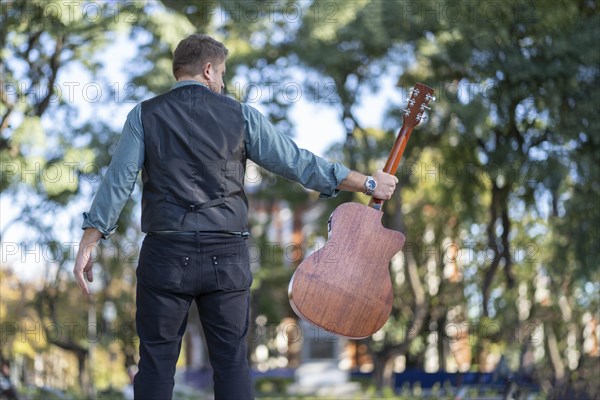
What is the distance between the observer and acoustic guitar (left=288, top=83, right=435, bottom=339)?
3.84m

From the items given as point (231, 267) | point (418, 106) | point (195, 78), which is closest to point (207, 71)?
point (195, 78)

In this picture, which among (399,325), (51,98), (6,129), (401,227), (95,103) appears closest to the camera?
(6,129)

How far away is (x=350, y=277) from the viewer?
390cm

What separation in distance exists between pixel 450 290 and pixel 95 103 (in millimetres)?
13146

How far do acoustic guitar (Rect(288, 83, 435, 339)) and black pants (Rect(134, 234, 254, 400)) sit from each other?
0.40m

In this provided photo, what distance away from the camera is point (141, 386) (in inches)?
136

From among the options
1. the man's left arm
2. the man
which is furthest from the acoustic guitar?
the man's left arm

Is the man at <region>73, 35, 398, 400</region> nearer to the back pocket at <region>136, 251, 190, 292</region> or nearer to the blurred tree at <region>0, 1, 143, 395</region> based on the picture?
the back pocket at <region>136, 251, 190, 292</region>

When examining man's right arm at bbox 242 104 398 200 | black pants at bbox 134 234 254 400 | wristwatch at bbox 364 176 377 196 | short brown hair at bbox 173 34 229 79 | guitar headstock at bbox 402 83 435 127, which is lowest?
black pants at bbox 134 234 254 400

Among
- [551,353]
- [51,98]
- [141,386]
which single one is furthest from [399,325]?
[141,386]

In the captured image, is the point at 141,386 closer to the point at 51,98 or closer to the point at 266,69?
the point at 51,98

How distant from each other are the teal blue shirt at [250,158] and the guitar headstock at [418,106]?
76cm

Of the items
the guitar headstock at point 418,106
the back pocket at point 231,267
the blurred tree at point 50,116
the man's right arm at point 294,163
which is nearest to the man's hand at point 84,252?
the back pocket at point 231,267

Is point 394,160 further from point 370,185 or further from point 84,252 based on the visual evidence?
point 84,252
